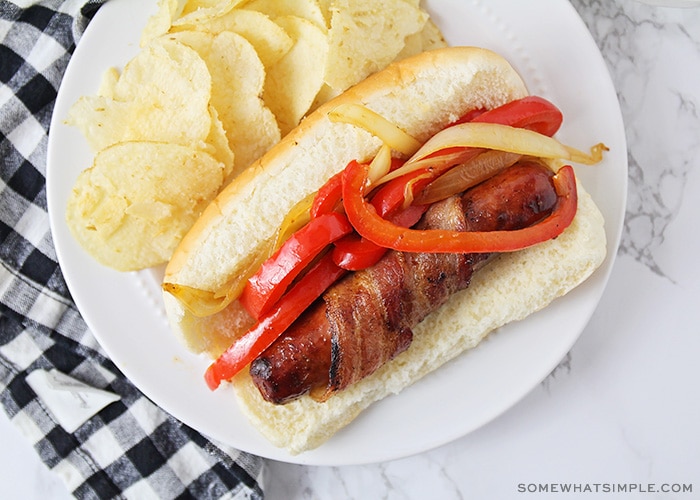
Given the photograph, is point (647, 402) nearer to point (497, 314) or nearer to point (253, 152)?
point (497, 314)

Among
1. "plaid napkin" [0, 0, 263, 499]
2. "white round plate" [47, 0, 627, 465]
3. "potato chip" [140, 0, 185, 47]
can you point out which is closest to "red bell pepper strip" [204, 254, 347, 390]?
"white round plate" [47, 0, 627, 465]

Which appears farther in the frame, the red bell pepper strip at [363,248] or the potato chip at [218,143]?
the potato chip at [218,143]

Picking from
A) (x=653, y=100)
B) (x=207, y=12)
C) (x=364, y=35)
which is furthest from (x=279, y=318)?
(x=653, y=100)

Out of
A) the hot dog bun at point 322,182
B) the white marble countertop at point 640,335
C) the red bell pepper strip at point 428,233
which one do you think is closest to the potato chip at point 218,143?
the hot dog bun at point 322,182

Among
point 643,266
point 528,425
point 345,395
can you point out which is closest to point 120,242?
point 345,395

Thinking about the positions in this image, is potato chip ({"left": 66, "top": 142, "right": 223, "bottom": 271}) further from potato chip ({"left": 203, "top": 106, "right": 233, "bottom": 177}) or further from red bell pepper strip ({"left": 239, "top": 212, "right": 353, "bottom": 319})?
red bell pepper strip ({"left": 239, "top": 212, "right": 353, "bottom": 319})

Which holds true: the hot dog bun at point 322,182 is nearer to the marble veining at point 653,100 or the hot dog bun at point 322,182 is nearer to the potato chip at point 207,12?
the potato chip at point 207,12
